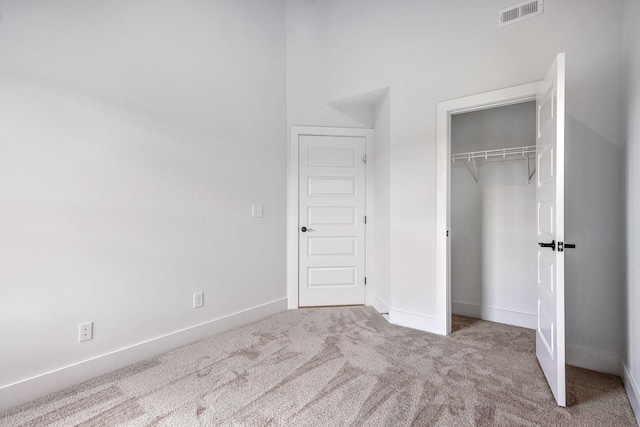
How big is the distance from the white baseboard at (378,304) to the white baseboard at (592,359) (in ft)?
4.90

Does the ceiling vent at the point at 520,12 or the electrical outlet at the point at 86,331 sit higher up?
the ceiling vent at the point at 520,12

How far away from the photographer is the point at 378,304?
11.5 ft

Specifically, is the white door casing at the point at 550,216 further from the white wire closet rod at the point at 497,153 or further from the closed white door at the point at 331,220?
the closed white door at the point at 331,220

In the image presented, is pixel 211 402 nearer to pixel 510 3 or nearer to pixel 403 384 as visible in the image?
pixel 403 384

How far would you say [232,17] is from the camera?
302 centimetres

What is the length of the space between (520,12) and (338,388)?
10.0ft

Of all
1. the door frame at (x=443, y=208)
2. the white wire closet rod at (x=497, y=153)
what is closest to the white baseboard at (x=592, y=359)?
the door frame at (x=443, y=208)

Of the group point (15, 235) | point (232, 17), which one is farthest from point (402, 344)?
point (232, 17)

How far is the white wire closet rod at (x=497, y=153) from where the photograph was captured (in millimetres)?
2926

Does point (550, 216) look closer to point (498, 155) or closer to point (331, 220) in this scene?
point (498, 155)

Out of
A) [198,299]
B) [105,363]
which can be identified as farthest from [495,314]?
[105,363]

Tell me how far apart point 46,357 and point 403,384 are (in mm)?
2146

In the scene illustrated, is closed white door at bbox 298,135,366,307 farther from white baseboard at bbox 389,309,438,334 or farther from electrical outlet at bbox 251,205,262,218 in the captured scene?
white baseboard at bbox 389,309,438,334

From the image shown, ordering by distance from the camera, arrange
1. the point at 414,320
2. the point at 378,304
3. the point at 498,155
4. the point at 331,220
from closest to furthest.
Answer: the point at 414,320 → the point at 498,155 → the point at 378,304 → the point at 331,220
